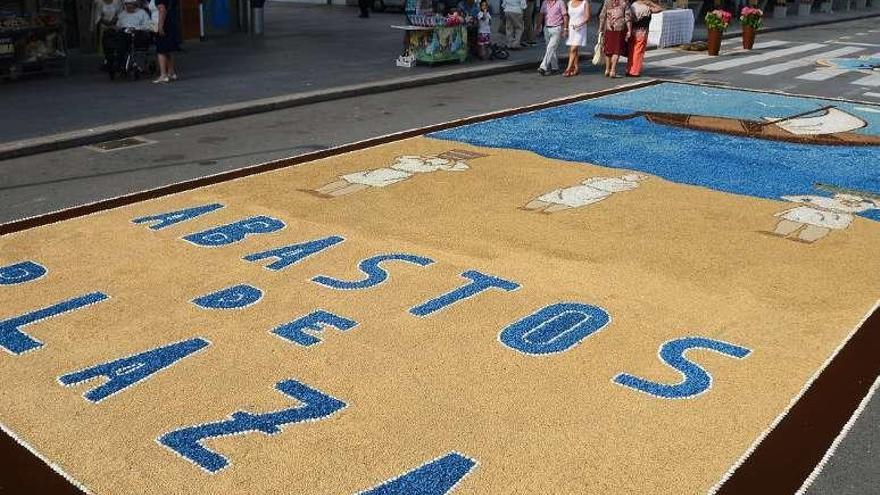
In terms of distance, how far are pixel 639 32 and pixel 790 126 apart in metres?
6.05

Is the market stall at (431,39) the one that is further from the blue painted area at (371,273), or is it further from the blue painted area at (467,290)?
the blue painted area at (467,290)

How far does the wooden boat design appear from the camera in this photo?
12922 mm

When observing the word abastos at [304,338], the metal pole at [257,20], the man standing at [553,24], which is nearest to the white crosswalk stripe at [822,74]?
the man standing at [553,24]

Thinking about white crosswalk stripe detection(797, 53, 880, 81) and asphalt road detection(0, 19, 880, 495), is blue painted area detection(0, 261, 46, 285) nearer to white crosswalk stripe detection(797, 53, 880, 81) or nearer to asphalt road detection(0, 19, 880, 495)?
asphalt road detection(0, 19, 880, 495)

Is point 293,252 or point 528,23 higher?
point 528,23

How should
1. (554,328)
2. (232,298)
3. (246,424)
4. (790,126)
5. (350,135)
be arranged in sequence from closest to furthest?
(246,424), (554,328), (232,298), (350,135), (790,126)

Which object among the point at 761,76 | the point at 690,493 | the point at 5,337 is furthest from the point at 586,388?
the point at 761,76

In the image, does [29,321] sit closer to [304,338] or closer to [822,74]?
[304,338]

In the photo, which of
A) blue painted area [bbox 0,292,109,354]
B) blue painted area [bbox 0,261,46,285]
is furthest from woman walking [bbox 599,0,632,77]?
blue painted area [bbox 0,292,109,354]

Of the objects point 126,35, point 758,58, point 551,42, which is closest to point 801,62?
point 758,58

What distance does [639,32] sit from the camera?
19.1 m

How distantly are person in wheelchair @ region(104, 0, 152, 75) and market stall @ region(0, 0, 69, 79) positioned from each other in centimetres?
99

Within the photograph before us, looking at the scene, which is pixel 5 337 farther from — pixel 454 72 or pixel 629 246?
pixel 454 72

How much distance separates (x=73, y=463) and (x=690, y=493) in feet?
9.62
